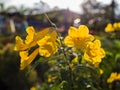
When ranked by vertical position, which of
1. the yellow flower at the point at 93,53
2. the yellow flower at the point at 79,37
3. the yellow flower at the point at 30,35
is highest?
the yellow flower at the point at 30,35

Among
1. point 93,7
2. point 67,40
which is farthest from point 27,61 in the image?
point 93,7

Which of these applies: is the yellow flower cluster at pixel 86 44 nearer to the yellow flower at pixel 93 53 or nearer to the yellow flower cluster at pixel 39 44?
the yellow flower at pixel 93 53

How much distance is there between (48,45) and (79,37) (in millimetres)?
184

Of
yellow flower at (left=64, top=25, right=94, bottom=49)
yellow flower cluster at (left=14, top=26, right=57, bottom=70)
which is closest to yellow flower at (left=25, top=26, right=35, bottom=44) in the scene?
yellow flower cluster at (left=14, top=26, right=57, bottom=70)

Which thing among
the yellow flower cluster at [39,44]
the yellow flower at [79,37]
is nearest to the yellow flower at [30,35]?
the yellow flower cluster at [39,44]

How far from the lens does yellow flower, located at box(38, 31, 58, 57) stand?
1.85 metres

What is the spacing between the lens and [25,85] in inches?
271

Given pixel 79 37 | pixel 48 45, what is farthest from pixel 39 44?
pixel 79 37

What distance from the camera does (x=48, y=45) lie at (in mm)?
1851

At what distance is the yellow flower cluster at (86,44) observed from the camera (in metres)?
1.90

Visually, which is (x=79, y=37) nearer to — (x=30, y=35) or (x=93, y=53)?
(x=93, y=53)

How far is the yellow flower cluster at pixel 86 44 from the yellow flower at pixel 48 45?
11cm

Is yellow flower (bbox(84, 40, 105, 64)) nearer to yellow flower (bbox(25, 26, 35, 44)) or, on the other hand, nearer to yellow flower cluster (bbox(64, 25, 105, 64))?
yellow flower cluster (bbox(64, 25, 105, 64))

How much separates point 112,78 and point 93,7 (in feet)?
92.1
